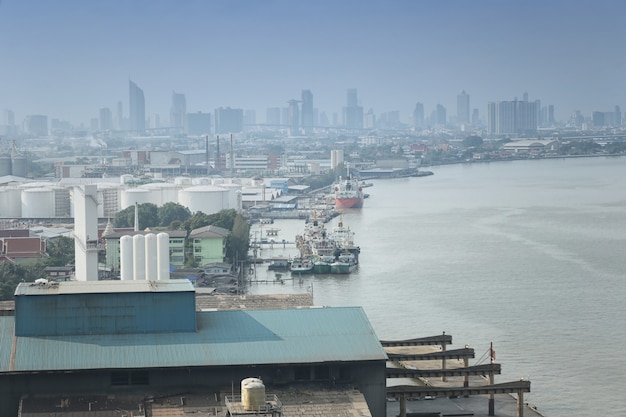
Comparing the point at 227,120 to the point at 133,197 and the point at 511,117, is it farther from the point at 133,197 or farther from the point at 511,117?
the point at 133,197

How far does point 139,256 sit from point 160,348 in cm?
282

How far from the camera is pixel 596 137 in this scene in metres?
44.8

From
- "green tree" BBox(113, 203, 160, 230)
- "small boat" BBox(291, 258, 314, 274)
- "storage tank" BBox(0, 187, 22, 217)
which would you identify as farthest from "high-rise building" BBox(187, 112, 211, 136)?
"small boat" BBox(291, 258, 314, 274)

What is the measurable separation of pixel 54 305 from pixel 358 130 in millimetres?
58297

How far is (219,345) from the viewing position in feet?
14.9

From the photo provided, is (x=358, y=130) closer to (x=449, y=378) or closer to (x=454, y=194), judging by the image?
(x=454, y=194)

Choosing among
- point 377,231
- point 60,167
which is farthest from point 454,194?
point 60,167

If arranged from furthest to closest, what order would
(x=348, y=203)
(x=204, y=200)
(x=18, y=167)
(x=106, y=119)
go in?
(x=106, y=119) → (x=18, y=167) → (x=348, y=203) → (x=204, y=200)

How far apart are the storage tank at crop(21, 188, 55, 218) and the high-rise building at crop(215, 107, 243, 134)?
132 feet

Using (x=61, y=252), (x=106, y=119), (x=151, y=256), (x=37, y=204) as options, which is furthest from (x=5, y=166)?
(x=106, y=119)

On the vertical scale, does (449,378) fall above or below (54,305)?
below

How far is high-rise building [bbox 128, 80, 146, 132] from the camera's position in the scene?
2170 inches

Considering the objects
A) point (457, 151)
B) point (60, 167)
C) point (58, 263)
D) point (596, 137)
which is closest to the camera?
point (58, 263)

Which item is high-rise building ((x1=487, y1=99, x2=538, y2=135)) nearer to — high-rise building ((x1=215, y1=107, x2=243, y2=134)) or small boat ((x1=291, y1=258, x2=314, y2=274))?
high-rise building ((x1=215, y1=107, x2=243, y2=134))
